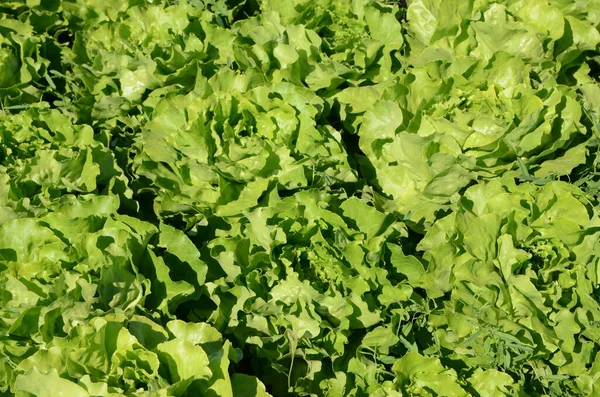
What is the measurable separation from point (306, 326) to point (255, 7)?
6.95 feet

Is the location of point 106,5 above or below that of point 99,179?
above

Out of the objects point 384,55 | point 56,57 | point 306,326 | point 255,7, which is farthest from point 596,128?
point 56,57

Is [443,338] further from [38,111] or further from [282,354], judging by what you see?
[38,111]

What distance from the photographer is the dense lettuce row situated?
82.6 inches

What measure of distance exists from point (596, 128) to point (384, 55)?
0.96 metres

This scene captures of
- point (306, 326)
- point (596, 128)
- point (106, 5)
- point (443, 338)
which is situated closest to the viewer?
point (306, 326)

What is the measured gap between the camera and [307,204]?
7.84 ft

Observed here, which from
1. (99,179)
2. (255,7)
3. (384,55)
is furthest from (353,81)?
(99,179)

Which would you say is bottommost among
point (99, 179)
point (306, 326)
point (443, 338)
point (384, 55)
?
point (443, 338)

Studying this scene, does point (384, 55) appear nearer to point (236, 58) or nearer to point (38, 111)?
point (236, 58)

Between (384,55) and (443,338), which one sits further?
(384,55)

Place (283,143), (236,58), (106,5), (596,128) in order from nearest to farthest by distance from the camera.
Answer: (283,143) → (596,128) → (236,58) → (106,5)

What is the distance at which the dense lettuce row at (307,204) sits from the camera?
2.10 metres

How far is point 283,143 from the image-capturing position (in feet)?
8.46
